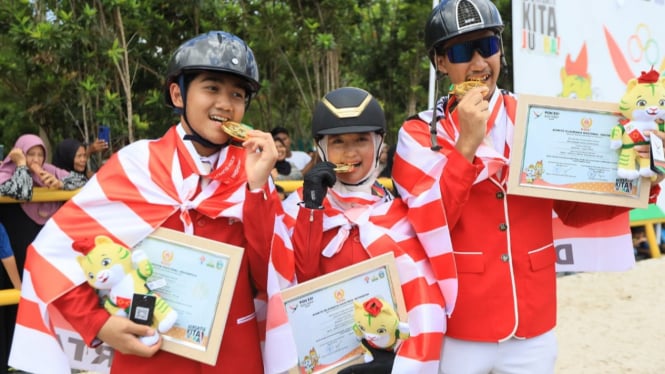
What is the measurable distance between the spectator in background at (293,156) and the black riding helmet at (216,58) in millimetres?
4959

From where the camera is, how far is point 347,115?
275 centimetres

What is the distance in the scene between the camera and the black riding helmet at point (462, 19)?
2566 millimetres

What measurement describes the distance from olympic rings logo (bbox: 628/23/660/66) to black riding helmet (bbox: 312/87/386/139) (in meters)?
7.16

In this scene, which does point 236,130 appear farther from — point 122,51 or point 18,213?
point 122,51

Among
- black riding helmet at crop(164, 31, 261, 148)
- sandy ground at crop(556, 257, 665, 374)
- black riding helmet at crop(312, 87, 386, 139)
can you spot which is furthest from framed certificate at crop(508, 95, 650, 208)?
sandy ground at crop(556, 257, 665, 374)

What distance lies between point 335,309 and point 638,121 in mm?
1311

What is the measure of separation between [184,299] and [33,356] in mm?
596

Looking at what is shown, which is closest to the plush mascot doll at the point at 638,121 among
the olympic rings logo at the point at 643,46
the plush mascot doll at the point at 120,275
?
the plush mascot doll at the point at 120,275

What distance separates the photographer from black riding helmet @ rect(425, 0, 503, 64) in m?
2.57

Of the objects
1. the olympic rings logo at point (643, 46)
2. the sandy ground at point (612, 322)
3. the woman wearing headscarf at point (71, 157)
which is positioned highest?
the olympic rings logo at point (643, 46)

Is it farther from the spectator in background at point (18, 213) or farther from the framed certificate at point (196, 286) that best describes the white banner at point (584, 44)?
the framed certificate at point (196, 286)

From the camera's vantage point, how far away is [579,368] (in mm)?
5234

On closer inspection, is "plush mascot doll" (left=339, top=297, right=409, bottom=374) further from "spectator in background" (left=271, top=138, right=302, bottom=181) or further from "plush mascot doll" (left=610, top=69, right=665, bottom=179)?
"spectator in background" (left=271, top=138, right=302, bottom=181)

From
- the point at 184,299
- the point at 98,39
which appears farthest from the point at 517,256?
the point at 98,39
